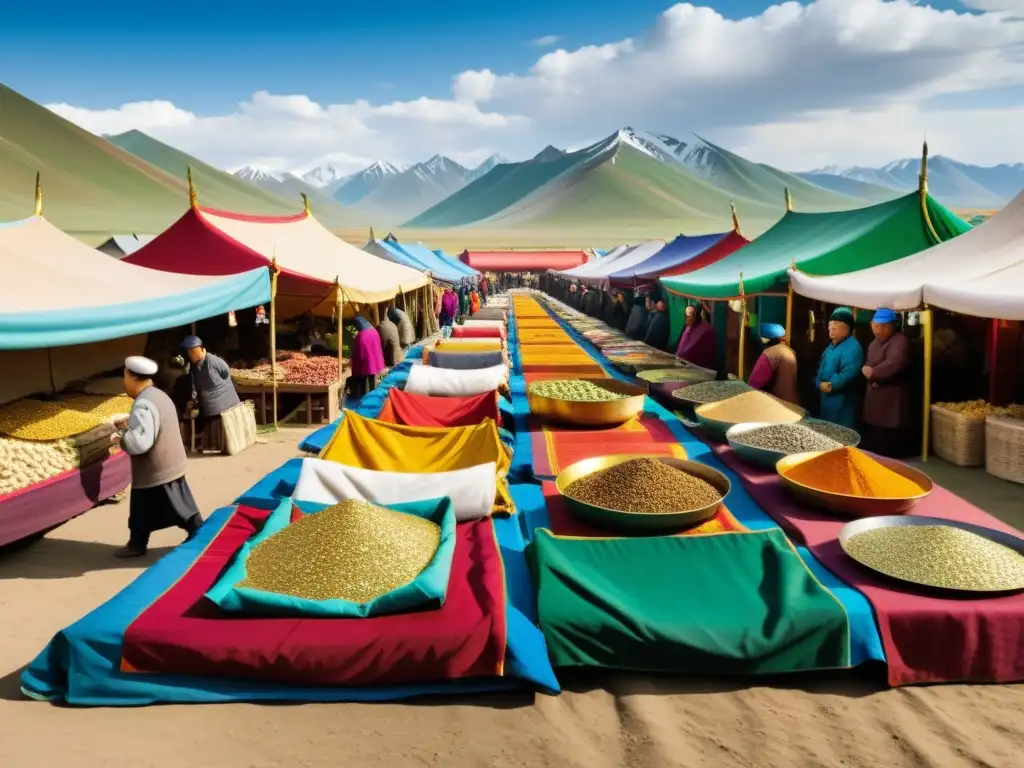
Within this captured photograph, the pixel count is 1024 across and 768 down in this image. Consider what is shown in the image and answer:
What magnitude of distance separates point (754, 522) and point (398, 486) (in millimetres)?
1846

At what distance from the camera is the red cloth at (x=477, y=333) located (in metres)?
10.9

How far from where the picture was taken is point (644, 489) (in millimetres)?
3619

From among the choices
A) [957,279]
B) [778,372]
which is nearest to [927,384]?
[957,279]

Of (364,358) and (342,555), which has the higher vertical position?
(364,358)

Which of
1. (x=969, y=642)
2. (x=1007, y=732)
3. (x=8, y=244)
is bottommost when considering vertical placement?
(x=1007, y=732)

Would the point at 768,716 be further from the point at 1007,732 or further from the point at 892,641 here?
the point at 1007,732

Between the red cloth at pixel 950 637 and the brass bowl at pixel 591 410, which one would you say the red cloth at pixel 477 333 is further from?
the red cloth at pixel 950 637

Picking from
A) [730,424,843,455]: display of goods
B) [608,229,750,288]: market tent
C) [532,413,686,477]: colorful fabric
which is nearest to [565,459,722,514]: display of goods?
[532,413,686,477]: colorful fabric

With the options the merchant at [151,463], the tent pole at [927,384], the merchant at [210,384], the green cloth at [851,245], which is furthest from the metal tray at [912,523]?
the merchant at [210,384]

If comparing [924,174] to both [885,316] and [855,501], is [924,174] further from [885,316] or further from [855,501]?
[855,501]

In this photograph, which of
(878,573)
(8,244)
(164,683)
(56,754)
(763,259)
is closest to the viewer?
(56,754)

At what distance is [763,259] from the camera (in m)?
9.54

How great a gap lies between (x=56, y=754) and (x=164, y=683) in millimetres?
370

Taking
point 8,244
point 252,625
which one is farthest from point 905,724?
point 8,244
